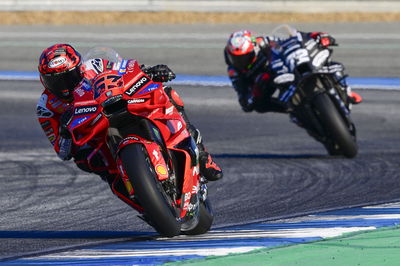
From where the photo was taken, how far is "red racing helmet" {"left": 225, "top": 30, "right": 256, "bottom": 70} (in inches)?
465

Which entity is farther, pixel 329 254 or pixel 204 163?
pixel 204 163

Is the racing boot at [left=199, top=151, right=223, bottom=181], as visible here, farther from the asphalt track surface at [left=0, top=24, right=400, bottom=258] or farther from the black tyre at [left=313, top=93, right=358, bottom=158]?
the black tyre at [left=313, top=93, right=358, bottom=158]

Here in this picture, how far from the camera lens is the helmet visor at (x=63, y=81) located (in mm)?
7008

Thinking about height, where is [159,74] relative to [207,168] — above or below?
above

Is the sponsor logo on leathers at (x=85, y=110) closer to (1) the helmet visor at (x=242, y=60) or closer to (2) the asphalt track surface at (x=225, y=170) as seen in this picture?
(2) the asphalt track surface at (x=225, y=170)

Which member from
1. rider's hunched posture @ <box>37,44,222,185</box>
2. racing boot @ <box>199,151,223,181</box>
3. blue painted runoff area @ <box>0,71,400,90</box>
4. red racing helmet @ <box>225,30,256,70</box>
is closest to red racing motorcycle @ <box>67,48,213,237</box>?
rider's hunched posture @ <box>37,44,222,185</box>

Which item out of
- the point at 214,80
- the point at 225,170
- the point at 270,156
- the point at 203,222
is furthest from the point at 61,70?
the point at 214,80

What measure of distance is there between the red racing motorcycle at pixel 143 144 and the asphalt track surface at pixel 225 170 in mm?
648

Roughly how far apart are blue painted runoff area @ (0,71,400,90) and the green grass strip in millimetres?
10250

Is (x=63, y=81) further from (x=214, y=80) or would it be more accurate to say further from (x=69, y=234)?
(x=214, y=80)

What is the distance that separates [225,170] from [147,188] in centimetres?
464

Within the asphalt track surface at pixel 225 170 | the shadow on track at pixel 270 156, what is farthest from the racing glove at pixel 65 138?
the shadow on track at pixel 270 156

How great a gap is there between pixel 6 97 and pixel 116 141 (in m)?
9.74

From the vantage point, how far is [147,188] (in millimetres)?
6289
